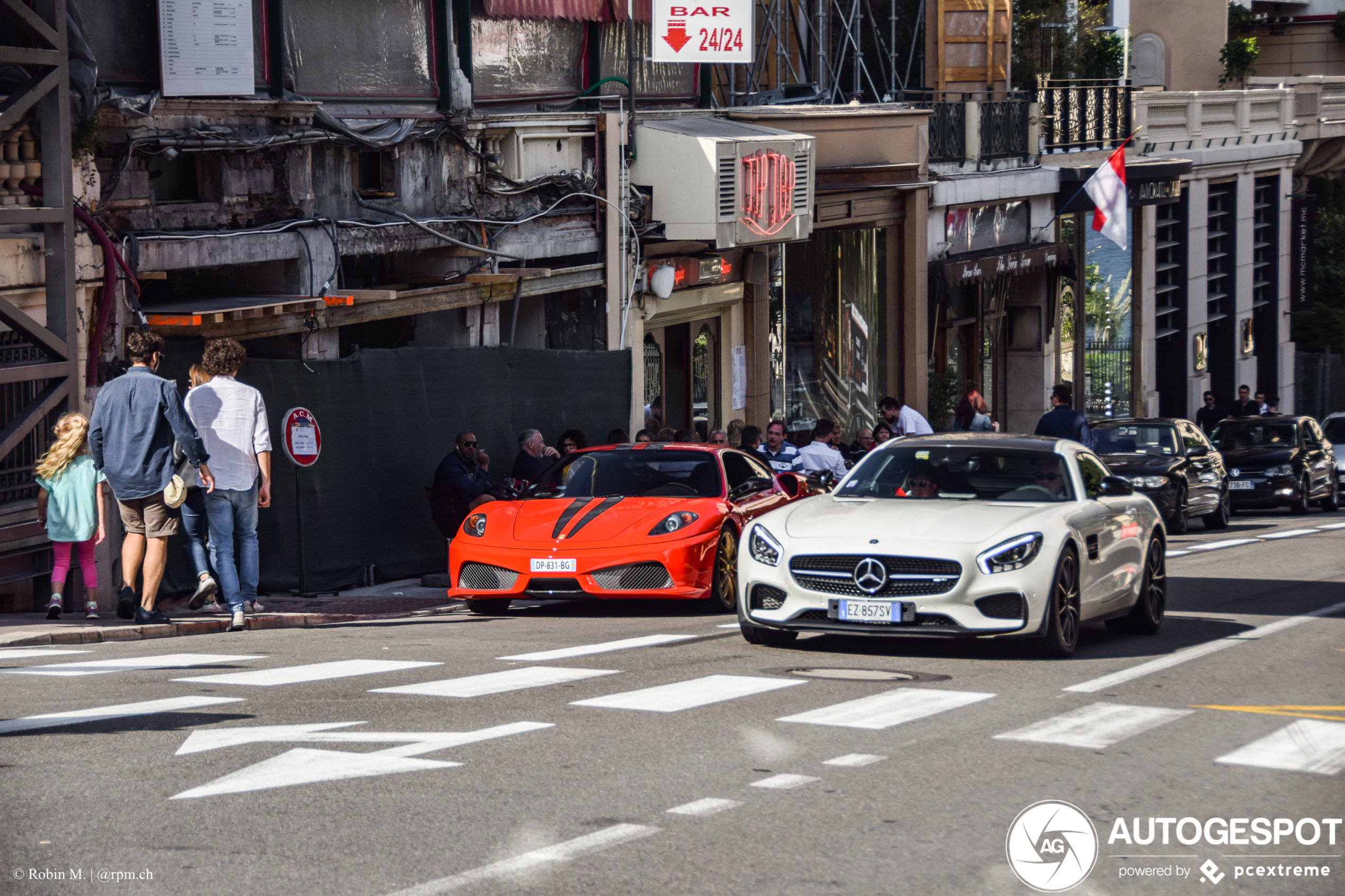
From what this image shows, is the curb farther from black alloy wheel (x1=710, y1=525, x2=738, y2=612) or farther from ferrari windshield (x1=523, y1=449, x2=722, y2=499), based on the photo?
black alloy wheel (x1=710, y1=525, x2=738, y2=612)

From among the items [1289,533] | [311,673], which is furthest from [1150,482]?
[311,673]

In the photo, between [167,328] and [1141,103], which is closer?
[167,328]

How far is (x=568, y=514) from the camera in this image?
1440 cm

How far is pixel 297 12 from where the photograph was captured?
55.0 feet

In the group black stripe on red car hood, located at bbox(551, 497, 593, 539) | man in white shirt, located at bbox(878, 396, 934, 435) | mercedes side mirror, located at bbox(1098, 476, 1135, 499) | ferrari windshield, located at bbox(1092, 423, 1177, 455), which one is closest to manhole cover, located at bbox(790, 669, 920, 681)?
mercedes side mirror, located at bbox(1098, 476, 1135, 499)

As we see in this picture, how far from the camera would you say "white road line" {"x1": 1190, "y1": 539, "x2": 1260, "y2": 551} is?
21.9 metres

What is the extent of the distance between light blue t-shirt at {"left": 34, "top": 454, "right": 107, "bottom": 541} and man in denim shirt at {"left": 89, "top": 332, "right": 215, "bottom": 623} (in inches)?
13.0

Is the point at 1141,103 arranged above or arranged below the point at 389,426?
above

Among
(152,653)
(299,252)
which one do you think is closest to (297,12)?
(299,252)

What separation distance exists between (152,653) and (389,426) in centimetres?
619

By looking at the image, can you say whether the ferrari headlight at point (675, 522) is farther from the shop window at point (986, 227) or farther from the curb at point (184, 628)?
the shop window at point (986, 227)

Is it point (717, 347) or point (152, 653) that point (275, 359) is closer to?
point (152, 653)

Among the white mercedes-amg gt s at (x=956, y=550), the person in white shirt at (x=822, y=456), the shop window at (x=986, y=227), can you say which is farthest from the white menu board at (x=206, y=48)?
the shop window at (x=986, y=227)

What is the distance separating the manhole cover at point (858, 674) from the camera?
984 cm
